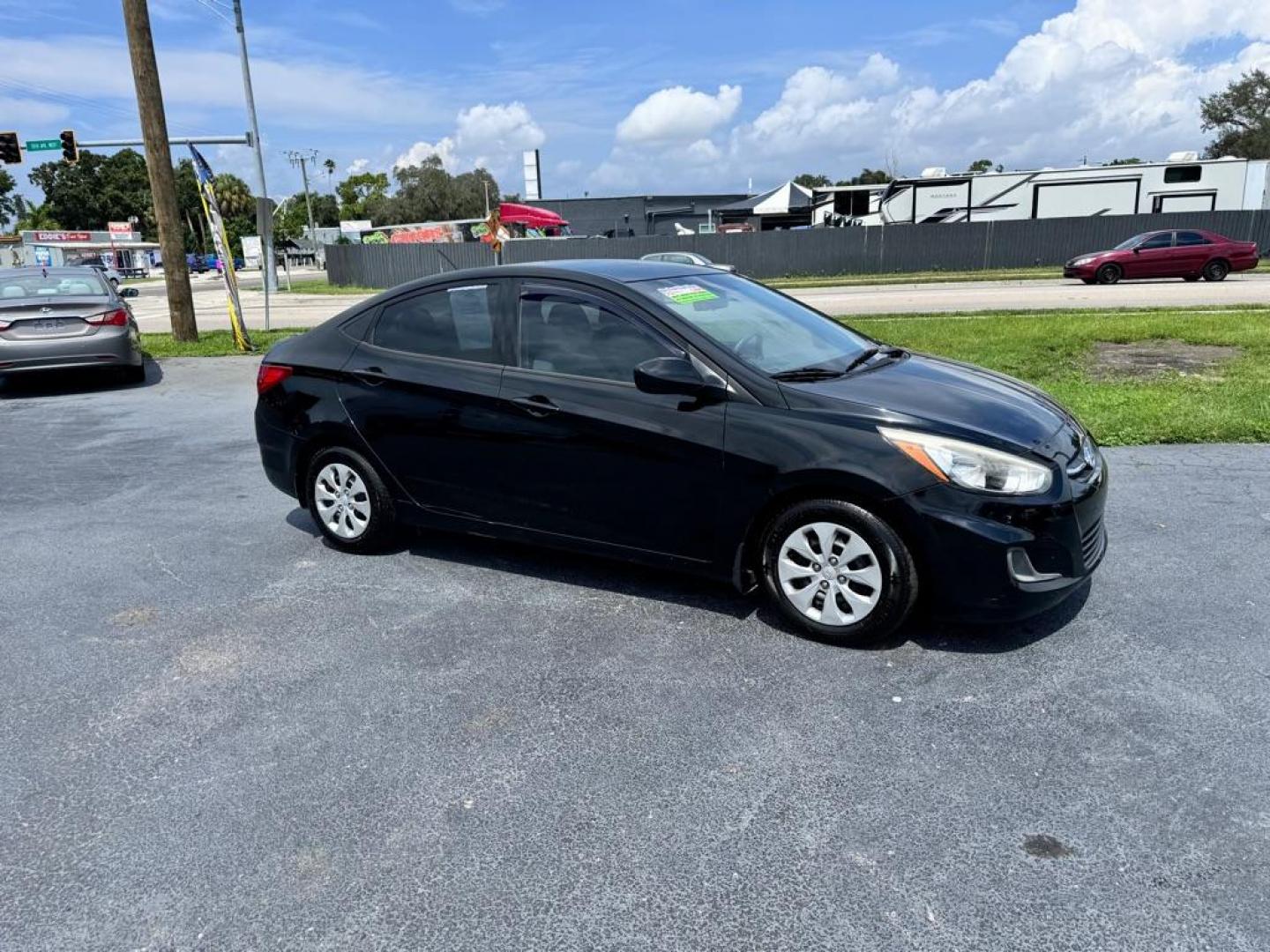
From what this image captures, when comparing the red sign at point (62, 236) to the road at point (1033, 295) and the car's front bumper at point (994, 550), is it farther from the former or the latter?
the car's front bumper at point (994, 550)

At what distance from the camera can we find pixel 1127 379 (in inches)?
376

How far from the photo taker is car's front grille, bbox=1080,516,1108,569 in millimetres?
3904

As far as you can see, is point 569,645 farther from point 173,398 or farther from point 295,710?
point 173,398

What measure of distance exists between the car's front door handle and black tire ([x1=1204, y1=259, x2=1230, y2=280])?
26.8m

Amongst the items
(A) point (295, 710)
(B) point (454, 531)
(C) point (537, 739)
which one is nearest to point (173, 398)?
(B) point (454, 531)

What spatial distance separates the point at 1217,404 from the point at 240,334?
13.7 metres

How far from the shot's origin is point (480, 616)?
4.49 metres

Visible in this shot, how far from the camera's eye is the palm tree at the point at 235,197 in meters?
89.4

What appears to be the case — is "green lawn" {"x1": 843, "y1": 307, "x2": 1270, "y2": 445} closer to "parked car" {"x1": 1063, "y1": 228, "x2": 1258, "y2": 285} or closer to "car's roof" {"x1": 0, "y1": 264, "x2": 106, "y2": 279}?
"parked car" {"x1": 1063, "y1": 228, "x2": 1258, "y2": 285}

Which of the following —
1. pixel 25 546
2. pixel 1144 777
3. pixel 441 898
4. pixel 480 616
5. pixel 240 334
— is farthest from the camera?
pixel 240 334

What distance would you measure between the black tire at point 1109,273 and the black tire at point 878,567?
83.8 ft

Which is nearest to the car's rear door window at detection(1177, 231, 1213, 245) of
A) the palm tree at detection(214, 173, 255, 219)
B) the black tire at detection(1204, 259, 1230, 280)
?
the black tire at detection(1204, 259, 1230, 280)

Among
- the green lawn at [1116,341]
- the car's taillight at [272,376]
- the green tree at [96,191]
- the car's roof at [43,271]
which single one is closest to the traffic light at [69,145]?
the green lawn at [1116,341]

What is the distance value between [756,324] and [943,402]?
3.49ft
